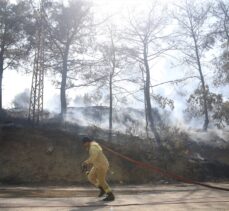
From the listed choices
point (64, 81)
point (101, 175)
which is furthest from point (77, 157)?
point (101, 175)

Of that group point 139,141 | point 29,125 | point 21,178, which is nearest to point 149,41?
point 139,141

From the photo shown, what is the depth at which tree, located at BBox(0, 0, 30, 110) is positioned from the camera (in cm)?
2972

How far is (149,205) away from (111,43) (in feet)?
68.8

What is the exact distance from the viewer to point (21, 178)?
20.0m

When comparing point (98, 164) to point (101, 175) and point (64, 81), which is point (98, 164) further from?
point (64, 81)

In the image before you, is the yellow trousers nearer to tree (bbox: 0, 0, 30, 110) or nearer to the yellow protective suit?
the yellow protective suit

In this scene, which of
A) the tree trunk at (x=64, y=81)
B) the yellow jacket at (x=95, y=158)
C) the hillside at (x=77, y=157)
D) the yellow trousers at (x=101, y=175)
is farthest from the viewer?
the tree trunk at (x=64, y=81)

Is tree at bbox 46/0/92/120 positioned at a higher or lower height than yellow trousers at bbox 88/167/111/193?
higher

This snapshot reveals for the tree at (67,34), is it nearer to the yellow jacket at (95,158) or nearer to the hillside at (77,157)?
the hillside at (77,157)

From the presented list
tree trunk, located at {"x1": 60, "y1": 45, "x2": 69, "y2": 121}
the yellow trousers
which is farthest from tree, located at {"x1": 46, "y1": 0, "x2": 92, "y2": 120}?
the yellow trousers

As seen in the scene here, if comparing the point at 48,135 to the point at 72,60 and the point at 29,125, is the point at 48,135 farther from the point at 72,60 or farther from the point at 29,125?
the point at 72,60

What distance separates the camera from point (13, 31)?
29844 mm

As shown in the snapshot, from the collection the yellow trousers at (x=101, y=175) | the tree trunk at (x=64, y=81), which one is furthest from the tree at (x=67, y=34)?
the yellow trousers at (x=101, y=175)

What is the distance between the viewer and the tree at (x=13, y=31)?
2972 centimetres
